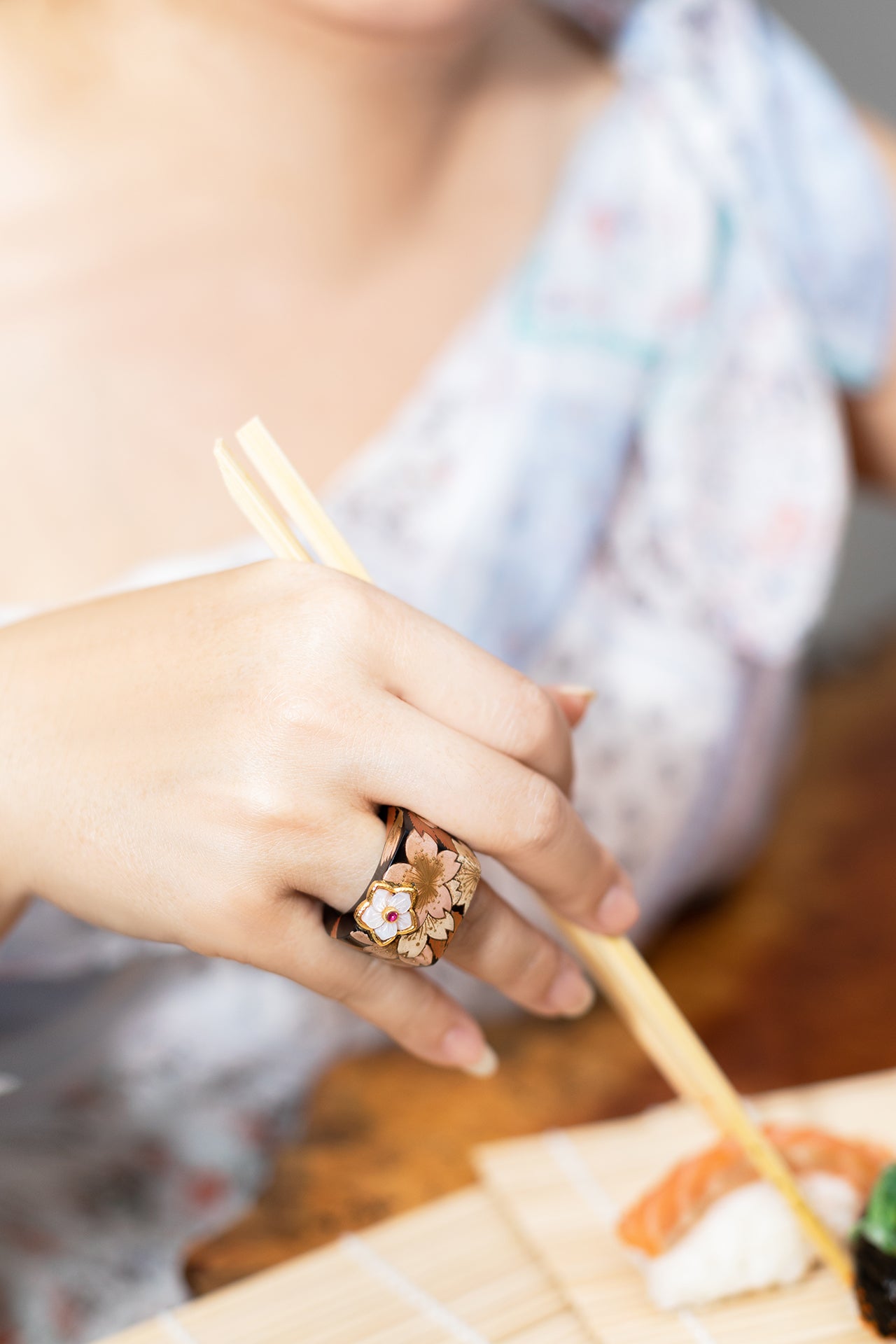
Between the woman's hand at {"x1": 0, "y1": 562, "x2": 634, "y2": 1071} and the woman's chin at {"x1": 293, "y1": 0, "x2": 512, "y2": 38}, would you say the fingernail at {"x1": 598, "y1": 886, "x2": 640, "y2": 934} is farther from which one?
the woman's chin at {"x1": 293, "y1": 0, "x2": 512, "y2": 38}

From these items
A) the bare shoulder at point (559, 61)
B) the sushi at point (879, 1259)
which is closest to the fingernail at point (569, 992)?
the sushi at point (879, 1259)

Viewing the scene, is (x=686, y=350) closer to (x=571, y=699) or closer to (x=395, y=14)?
(x=395, y=14)

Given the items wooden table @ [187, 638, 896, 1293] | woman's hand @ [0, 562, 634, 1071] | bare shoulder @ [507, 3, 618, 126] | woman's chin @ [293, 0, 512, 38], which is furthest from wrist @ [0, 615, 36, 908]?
bare shoulder @ [507, 3, 618, 126]

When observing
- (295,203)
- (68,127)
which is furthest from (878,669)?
(68,127)

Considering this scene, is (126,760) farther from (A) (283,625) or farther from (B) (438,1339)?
(B) (438,1339)

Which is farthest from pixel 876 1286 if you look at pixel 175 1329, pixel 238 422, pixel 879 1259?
pixel 238 422

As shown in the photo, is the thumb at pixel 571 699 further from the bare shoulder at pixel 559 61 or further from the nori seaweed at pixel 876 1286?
the bare shoulder at pixel 559 61
